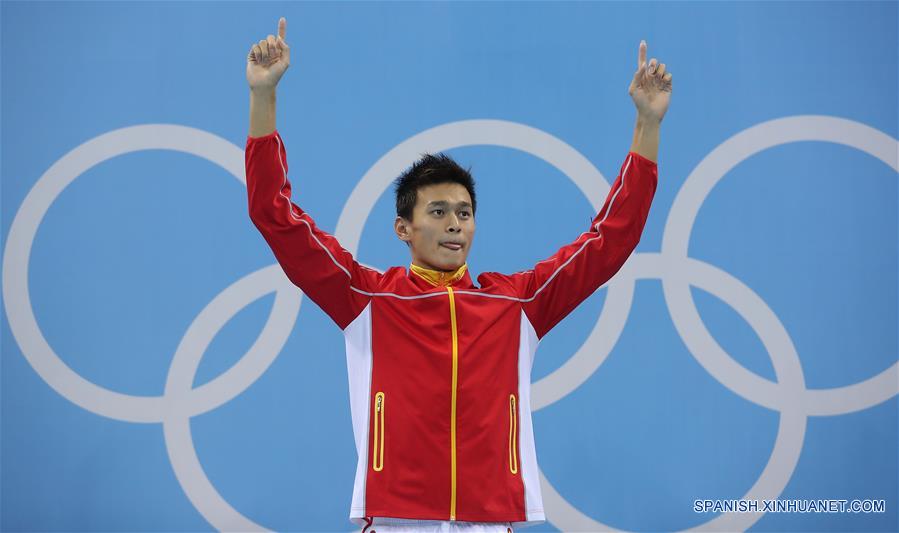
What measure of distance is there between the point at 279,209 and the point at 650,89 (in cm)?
94

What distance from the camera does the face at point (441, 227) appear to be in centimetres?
239

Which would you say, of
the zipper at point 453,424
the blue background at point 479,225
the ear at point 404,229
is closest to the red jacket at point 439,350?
the zipper at point 453,424

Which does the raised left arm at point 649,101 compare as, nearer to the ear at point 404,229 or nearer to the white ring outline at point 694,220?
the ear at point 404,229

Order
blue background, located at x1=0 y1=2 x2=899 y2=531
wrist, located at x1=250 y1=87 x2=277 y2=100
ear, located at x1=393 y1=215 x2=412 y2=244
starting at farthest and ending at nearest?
blue background, located at x1=0 y1=2 x2=899 y2=531 → ear, located at x1=393 y1=215 x2=412 y2=244 → wrist, located at x1=250 y1=87 x2=277 y2=100

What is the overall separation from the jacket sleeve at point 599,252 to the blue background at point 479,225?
1.25 meters

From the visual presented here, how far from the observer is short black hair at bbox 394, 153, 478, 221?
8.09 feet

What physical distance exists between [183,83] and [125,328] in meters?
0.95

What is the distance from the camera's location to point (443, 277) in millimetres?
2396

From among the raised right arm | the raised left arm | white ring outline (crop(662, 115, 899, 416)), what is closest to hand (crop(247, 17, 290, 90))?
the raised right arm

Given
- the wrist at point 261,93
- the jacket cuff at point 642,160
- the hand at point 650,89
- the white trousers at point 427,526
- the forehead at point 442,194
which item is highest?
the hand at point 650,89

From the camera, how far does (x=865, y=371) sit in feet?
11.9

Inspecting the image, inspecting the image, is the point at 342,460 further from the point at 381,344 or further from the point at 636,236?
the point at 636,236

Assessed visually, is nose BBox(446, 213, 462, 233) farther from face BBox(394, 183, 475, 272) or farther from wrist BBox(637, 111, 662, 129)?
wrist BBox(637, 111, 662, 129)

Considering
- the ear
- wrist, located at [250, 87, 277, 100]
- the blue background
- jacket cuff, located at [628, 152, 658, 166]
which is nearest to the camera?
wrist, located at [250, 87, 277, 100]
